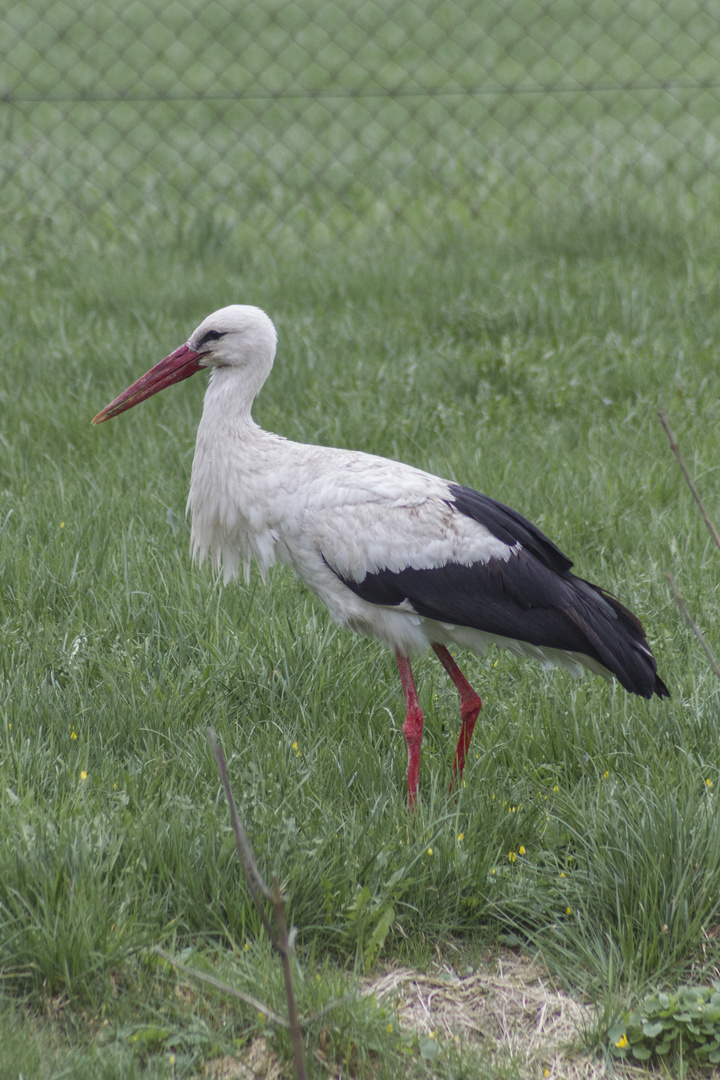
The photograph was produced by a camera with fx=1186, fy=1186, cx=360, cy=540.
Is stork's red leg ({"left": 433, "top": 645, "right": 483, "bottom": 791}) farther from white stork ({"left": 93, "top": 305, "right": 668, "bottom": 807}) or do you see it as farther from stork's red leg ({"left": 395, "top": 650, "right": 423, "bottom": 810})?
stork's red leg ({"left": 395, "top": 650, "right": 423, "bottom": 810})

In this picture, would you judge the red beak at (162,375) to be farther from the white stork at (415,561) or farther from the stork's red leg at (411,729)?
the stork's red leg at (411,729)

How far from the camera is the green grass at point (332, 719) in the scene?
7.61 feet

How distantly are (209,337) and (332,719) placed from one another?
1.10m

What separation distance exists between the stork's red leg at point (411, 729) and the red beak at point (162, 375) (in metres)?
1.02

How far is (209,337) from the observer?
3.29 metres

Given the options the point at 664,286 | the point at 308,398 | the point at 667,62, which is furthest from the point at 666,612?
the point at 667,62

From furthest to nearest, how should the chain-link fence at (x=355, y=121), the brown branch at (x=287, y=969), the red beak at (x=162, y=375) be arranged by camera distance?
the chain-link fence at (x=355, y=121) → the red beak at (x=162, y=375) → the brown branch at (x=287, y=969)

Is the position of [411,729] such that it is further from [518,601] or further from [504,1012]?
[504,1012]

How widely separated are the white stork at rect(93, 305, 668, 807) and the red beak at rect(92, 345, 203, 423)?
252 millimetres

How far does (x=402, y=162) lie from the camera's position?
8.33 metres

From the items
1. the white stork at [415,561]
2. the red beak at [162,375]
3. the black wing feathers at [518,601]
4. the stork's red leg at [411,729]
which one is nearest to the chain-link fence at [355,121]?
the red beak at [162,375]

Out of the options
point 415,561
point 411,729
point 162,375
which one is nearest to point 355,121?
point 162,375

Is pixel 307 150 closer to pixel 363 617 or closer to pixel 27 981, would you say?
pixel 363 617

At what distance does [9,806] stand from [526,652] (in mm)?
1345
